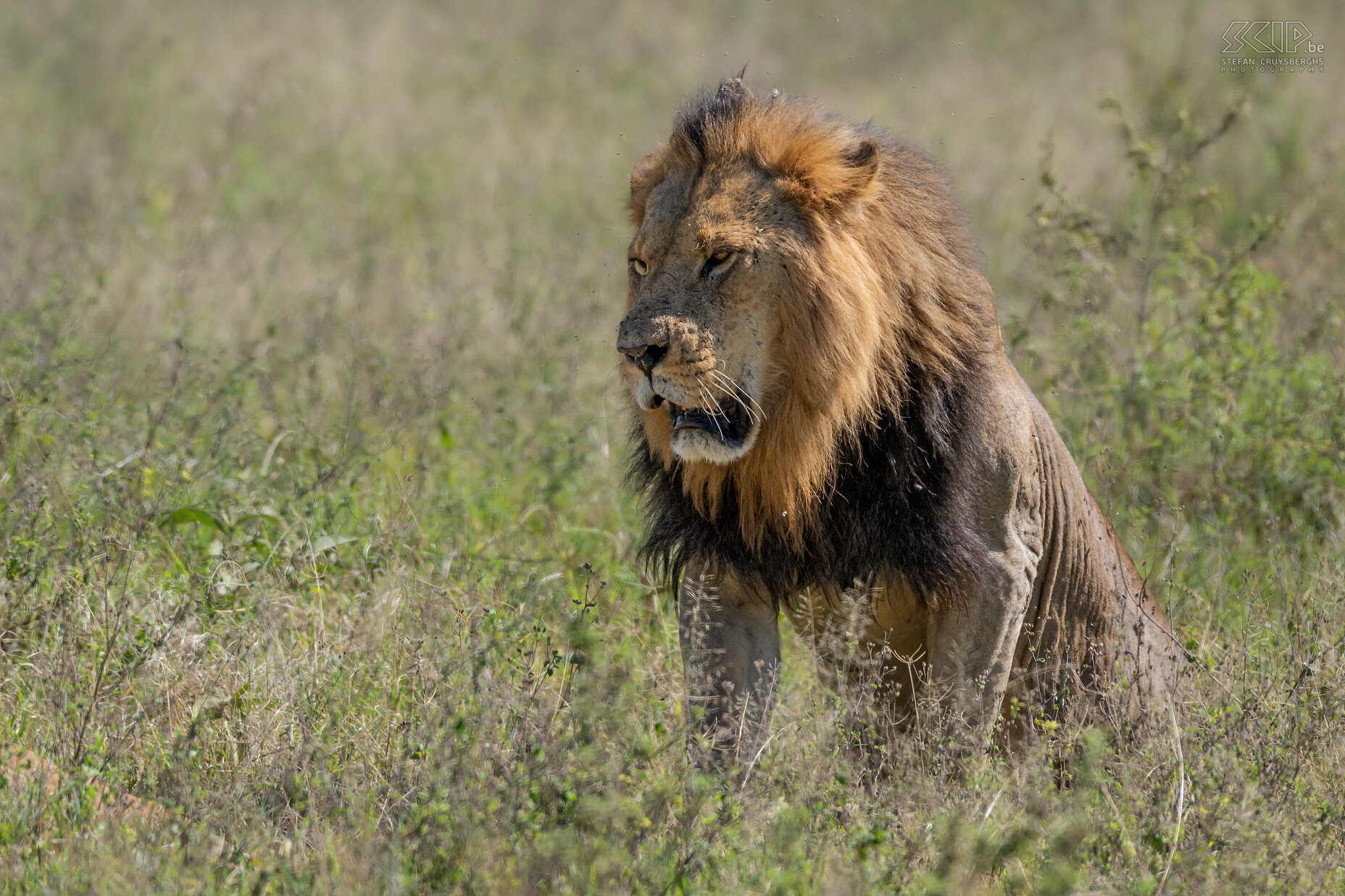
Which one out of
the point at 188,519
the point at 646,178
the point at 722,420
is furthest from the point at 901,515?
the point at 188,519

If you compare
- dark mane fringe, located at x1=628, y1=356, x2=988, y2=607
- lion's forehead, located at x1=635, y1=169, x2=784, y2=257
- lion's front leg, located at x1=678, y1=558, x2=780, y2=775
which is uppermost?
lion's forehead, located at x1=635, y1=169, x2=784, y2=257

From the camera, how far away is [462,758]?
11.0 ft

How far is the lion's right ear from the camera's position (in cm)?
392

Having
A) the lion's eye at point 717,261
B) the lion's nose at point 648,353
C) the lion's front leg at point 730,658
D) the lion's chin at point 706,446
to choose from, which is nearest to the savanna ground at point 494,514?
the lion's front leg at point 730,658

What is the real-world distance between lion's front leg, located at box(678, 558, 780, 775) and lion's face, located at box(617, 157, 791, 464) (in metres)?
0.46

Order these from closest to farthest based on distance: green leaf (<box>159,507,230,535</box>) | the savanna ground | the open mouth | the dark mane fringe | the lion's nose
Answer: the savanna ground
the lion's nose
the open mouth
the dark mane fringe
green leaf (<box>159,507,230,535</box>)

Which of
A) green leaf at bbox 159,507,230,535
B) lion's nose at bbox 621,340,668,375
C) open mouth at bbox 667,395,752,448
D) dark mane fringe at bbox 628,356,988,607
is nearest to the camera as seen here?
lion's nose at bbox 621,340,668,375

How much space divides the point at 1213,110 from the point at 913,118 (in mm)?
3341

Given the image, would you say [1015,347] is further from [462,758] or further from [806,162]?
[462,758]

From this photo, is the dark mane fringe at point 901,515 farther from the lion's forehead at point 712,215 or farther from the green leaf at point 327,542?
the green leaf at point 327,542

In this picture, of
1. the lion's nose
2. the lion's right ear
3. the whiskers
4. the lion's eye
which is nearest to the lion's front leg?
the whiskers

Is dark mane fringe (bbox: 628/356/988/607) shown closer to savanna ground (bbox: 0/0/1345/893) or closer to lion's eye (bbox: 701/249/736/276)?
savanna ground (bbox: 0/0/1345/893)

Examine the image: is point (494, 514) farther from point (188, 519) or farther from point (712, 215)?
point (712, 215)

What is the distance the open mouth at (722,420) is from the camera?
368cm
